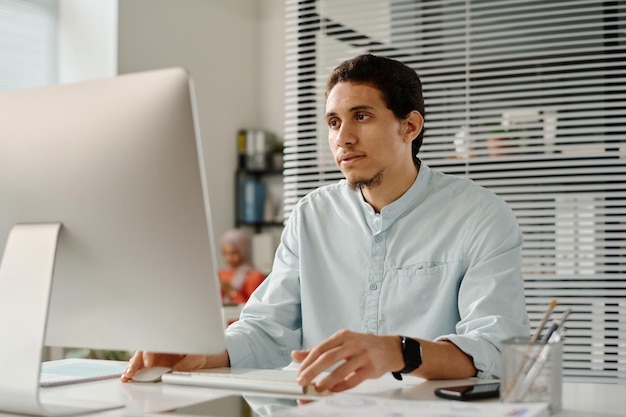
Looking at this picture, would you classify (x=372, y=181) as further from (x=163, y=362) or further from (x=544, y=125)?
(x=544, y=125)

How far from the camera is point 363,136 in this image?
1.83 metres

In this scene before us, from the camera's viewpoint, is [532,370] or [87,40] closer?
[532,370]

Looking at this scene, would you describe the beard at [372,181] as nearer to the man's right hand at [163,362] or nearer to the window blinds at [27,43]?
the man's right hand at [163,362]

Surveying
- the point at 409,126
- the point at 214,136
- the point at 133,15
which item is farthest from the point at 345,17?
the point at 214,136

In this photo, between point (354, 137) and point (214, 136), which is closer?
point (354, 137)

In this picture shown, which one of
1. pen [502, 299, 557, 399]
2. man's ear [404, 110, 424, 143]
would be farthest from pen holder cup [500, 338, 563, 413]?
man's ear [404, 110, 424, 143]

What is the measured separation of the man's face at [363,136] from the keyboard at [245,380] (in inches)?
23.9

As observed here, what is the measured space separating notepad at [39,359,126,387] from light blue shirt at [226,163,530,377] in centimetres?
22

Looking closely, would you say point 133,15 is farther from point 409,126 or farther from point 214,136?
point 409,126

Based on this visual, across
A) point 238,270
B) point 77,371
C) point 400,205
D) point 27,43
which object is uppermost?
point 27,43

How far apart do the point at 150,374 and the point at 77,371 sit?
0.21 meters

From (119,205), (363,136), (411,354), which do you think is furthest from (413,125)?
(119,205)

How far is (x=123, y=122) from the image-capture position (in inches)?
41.2

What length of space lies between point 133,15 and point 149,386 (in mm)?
4211
